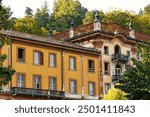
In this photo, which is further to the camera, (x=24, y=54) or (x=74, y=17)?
(x=74, y=17)

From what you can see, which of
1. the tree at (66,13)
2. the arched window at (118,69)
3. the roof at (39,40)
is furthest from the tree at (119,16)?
the roof at (39,40)

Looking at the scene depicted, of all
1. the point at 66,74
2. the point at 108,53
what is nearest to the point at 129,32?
the point at 108,53

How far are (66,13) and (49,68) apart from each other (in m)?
53.3

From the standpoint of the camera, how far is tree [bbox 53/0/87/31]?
312 ft

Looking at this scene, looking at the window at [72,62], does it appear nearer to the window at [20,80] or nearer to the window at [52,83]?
the window at [52,83]

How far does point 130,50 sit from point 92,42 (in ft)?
21.5

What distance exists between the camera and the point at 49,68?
1821 inches

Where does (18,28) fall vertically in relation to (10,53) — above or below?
above

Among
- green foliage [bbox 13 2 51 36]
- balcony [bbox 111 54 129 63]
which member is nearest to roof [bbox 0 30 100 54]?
balcony [bbox 111 54 129 63]

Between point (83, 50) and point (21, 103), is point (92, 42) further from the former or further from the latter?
point (21, 103)

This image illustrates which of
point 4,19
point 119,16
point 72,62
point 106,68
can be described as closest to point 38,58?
point 72,62

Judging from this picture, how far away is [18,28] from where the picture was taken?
69688mm

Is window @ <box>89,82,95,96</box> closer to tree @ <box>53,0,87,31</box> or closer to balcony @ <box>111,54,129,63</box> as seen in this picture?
balcony @ <box>111,54,129,63</box>

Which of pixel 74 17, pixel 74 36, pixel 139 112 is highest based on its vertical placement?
pixel 74 17
